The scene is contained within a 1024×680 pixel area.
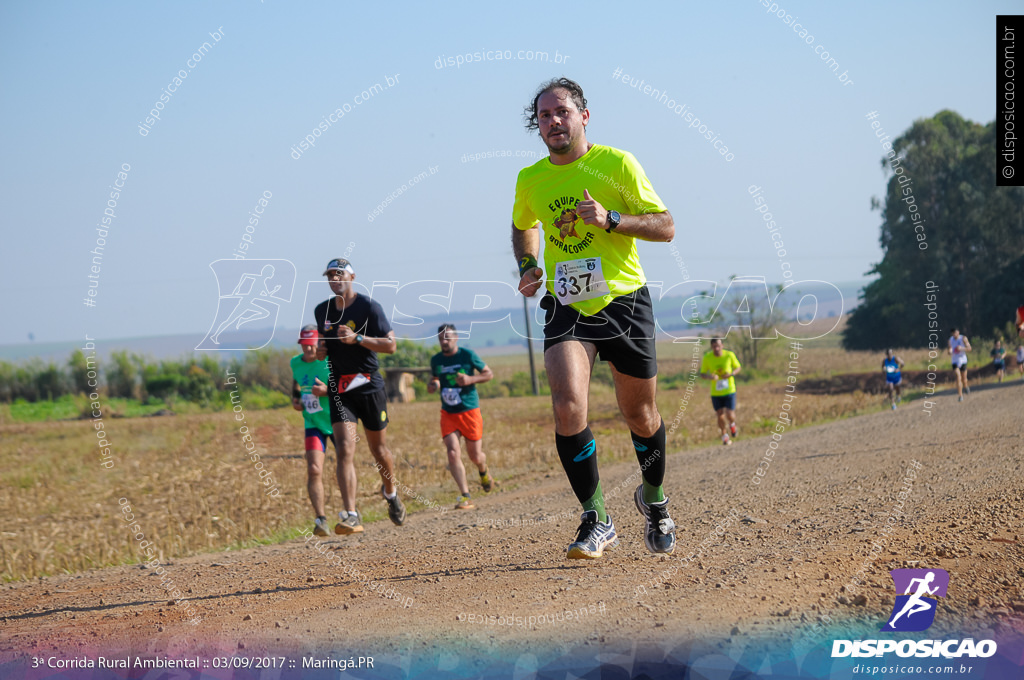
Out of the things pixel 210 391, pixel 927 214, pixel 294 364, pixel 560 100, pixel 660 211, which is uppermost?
pixel 927 214

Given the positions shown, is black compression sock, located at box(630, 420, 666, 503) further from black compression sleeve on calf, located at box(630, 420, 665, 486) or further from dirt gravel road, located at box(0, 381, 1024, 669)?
dirt gravel road, located at box(0, 381, 1024, 669)

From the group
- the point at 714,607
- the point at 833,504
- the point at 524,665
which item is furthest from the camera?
the point at 833,504

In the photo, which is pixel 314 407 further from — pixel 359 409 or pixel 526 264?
pixel 526 264

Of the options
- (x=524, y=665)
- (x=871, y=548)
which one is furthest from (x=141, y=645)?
(x=871, y=548)

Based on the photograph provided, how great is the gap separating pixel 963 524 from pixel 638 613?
241 cm

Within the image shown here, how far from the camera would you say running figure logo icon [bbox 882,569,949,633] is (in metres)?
3.27

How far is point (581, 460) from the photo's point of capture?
14.6 ft

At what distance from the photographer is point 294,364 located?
815 cm

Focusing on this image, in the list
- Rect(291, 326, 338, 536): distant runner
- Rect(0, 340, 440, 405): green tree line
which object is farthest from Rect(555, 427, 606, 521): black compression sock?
Rect(0, 340, 440, 405): green tree line

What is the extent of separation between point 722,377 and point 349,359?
28.6ft

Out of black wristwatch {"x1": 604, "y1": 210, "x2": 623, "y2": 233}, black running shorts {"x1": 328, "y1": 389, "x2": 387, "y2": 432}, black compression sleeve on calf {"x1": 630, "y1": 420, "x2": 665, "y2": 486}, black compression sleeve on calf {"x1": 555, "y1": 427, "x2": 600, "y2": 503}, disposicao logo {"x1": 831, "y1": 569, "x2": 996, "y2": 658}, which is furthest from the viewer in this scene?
black running shorts {"x1": 328, "y1": 389, "x2": 387, "y2": 432}

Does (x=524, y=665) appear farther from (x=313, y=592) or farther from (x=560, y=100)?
(x=560, y=100)

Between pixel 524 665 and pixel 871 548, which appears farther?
pixel 871 548

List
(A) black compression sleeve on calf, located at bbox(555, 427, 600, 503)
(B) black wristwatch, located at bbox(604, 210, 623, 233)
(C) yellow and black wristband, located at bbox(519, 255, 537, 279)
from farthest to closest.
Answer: (C) yellow and black wristband, located at bbox(519, 255, 537, 279)
(A) black compression sleeve on calf, located at bbox(555, 427, 600, 503)
(B) black wristwatch, located at bbox(604, 210, 623, 233)
